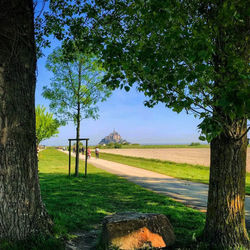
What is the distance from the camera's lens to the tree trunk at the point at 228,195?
518 centimetres

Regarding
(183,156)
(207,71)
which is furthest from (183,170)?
(183,156)

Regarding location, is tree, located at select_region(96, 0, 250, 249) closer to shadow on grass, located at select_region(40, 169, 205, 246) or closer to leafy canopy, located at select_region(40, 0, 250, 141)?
leafy canopy, located at select_region(40, 0, 250, 141)

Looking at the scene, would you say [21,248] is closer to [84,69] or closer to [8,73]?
[8,73]

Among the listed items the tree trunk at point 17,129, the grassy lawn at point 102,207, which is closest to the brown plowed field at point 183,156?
the grassy lawn at point 102,207

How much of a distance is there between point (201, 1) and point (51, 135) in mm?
32844

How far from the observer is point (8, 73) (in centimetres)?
491

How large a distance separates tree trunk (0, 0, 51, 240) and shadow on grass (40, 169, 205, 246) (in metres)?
0.91

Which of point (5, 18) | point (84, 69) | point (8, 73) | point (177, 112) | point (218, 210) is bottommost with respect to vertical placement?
point (218, 210)

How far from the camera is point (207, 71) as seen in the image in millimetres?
4488

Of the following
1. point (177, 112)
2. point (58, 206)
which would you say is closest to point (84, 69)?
point (58, 206)

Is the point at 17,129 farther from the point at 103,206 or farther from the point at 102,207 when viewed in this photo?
the point at 103,206

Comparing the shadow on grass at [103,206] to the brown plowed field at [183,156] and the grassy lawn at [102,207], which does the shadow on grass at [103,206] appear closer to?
the grassy lawn at [102,207]

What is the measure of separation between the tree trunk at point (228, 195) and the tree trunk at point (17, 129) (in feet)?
11.5

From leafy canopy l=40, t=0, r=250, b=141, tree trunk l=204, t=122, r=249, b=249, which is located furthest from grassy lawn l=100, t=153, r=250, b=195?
leafy canopy l=40, t=0, r=250, b=141
